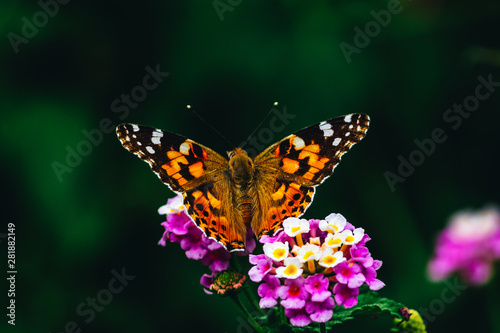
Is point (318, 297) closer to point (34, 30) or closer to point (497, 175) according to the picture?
point (34, 30)

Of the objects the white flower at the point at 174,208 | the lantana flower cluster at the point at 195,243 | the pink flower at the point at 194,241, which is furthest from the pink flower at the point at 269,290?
the white flower at the point at 174,208

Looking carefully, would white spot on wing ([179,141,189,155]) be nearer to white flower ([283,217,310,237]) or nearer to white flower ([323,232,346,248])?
white flower ([283,217,310,237])

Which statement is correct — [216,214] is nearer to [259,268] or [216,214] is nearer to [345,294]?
[259,268]

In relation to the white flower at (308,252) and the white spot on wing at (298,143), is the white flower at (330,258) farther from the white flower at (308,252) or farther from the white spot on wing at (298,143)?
the white spot on wing at (298,143)

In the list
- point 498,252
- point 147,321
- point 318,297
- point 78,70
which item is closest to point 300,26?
point 78,70

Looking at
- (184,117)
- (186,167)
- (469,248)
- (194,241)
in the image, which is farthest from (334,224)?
(184,117)

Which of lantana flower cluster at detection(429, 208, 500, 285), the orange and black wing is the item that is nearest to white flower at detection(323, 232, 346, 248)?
the orange and black wing

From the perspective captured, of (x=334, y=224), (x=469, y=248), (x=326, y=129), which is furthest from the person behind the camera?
(x=469, y=248)
